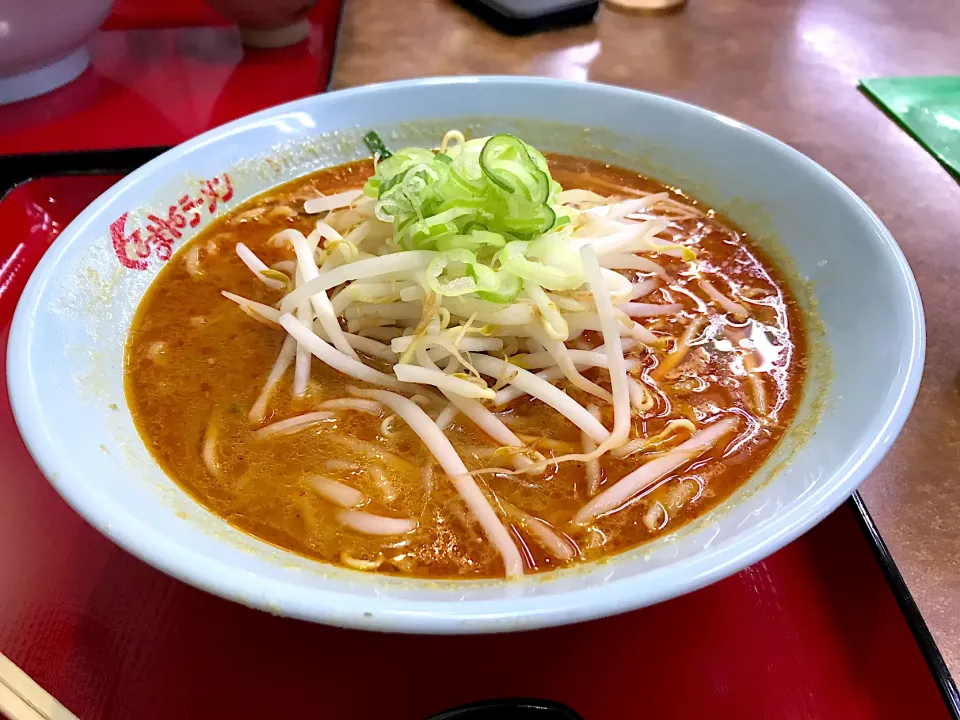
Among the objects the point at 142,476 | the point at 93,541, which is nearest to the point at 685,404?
the point at 142,476

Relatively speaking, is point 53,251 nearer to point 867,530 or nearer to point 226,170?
point 226,170

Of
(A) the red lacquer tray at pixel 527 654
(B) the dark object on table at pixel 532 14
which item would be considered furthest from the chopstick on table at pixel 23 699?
(B) the dark object on table at pixel 532 14

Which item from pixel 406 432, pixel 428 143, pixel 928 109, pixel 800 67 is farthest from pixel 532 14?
pixel 406 432

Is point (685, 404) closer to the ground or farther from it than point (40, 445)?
closer to the ground

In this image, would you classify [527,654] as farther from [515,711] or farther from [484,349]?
[484,349]

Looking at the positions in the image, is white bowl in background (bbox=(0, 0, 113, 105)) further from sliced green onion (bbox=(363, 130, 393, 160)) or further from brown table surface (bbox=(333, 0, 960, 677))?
sliced green onion (bbox=(363, 130, 393, 160))

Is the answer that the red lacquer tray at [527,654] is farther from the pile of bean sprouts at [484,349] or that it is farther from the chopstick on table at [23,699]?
the pile of bean sprouts at [484,349]
